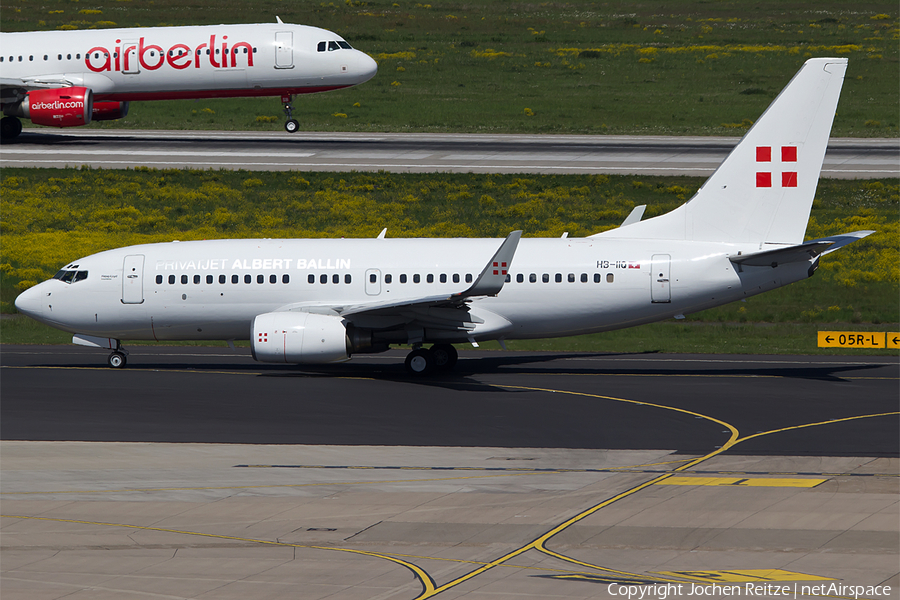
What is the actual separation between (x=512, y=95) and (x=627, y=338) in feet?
170

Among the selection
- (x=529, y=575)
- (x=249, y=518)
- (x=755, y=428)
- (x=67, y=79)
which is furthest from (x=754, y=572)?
(x=67, y=79)

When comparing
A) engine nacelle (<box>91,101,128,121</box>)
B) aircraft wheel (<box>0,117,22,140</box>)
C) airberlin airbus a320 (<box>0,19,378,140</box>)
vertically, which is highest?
airberlin airbus a320 (<box>0,19,378,140</box>)

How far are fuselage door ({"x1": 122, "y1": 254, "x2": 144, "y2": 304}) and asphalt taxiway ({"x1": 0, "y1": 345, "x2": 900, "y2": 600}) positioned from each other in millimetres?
2469

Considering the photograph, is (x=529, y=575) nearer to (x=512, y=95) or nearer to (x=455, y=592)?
(x=455, y=592)

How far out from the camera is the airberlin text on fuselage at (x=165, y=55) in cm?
6556

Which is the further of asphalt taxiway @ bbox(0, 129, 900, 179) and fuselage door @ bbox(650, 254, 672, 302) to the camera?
asphalt taxiway @ bbox(0, 129, 900, 179)

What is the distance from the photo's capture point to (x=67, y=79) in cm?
6694

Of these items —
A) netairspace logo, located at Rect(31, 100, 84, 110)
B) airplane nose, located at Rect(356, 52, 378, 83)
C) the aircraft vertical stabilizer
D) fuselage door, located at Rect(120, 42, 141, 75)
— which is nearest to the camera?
the aircraft vertical stabilizer

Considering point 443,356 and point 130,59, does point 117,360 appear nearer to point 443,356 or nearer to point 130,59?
point 443,356

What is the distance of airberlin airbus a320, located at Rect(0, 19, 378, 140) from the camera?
65562mm

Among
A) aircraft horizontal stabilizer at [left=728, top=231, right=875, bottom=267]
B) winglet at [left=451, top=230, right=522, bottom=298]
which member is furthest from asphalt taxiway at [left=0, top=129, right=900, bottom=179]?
winglet at [left=451, top=230, right=522, bottom=298]

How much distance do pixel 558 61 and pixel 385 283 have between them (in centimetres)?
7774

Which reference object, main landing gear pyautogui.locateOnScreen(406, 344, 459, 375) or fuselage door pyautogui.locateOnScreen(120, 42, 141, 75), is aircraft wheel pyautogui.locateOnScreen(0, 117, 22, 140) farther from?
main landing gear pyautogui.locateOnScreen(406, 344, 459, 375)

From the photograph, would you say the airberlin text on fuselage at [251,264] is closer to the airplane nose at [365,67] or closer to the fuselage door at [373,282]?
the fuselage door at [373,282]
